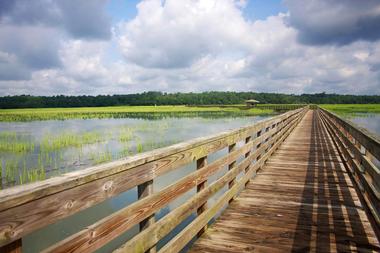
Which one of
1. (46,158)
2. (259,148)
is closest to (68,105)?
(46,158)

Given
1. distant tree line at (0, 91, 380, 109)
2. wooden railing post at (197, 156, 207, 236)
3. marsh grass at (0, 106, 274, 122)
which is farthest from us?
distant tree line at (0, 91, 380, 109)

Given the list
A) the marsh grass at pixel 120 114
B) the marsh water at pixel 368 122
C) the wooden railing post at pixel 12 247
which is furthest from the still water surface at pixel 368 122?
the wooden railing post at pixel 12 247

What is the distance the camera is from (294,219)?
14.8ft

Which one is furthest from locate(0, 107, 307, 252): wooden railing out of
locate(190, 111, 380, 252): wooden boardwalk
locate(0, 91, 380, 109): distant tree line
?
locate(0, 91, 380, 109): distant tree line

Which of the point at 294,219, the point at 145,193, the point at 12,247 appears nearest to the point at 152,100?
the point at 294,219

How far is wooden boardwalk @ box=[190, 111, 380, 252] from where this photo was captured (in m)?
3.63

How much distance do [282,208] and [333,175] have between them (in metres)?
3.28

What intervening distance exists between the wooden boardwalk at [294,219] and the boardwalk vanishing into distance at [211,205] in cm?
1

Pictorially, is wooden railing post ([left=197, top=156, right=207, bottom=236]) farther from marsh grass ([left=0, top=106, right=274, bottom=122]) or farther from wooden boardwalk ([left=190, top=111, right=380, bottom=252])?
marsh grass ([left=0, top=106, right=274, bottom=122])

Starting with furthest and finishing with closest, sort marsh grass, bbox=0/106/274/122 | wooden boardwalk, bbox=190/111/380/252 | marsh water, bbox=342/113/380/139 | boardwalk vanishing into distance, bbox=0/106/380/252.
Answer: marsh grass, bbox=0/106/274/122 → marsh water, bbox=342/113/380/139 → wooden boardwalk, bbox=190/111/380/252 → boardwalk vanishing into distance, bbox=0/106/380/252

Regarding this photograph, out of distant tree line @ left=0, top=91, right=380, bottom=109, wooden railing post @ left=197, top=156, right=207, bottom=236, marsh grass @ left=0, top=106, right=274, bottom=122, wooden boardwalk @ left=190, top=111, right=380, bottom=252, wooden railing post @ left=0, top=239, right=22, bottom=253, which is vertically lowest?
marsh grass @ left=0, top=106, right=274, bottom=122

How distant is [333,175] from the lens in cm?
752

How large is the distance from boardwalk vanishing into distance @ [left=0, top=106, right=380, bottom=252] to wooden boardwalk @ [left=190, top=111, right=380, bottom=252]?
1 cm

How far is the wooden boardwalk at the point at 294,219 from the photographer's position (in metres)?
3.63
